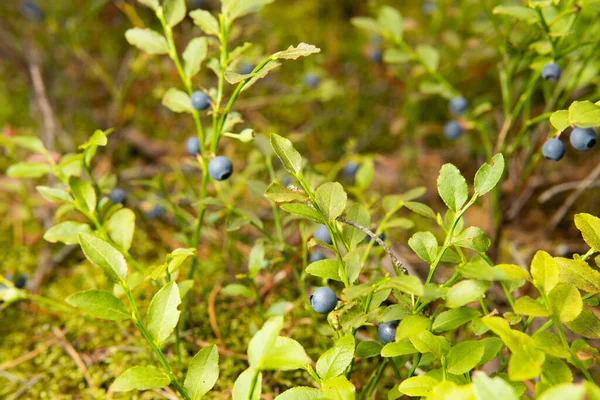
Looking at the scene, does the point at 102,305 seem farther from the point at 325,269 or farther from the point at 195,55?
the point at 195,55

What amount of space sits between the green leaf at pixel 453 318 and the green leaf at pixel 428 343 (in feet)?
0.08

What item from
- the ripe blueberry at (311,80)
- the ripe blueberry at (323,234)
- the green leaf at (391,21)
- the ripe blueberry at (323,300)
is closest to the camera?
the ripe blueberry at (323,300)

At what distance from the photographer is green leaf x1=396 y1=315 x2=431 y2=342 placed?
2.60 ft

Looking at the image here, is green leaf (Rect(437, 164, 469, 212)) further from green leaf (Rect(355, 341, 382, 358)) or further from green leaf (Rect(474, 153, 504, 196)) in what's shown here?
green leaf (Rect(355, 341, 382, 358))

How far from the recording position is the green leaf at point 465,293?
0.81 m

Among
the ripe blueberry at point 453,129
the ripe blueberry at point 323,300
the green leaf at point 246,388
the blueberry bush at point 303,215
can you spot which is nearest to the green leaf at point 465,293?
the blueberry bush at point 303,215

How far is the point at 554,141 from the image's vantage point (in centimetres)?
116

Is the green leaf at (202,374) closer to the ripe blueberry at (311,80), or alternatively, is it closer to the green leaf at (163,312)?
the green leaf at (163,312)

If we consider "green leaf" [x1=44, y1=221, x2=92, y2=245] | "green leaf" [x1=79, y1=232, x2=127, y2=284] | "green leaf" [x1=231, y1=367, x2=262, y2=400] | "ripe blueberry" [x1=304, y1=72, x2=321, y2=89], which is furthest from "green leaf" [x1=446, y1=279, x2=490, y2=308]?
"ripe blueberry" [x1=304, y1=72, x2=321, y2=89]

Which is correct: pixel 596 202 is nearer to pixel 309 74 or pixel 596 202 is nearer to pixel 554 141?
Result: pixel 554 141

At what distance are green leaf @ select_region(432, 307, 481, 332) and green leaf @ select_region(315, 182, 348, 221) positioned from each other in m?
0.25

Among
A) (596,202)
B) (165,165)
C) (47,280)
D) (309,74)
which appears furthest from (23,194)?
(596,202)

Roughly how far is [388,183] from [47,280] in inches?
51.7

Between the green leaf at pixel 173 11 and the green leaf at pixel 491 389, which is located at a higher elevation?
the green leaf at pixel 173 11
